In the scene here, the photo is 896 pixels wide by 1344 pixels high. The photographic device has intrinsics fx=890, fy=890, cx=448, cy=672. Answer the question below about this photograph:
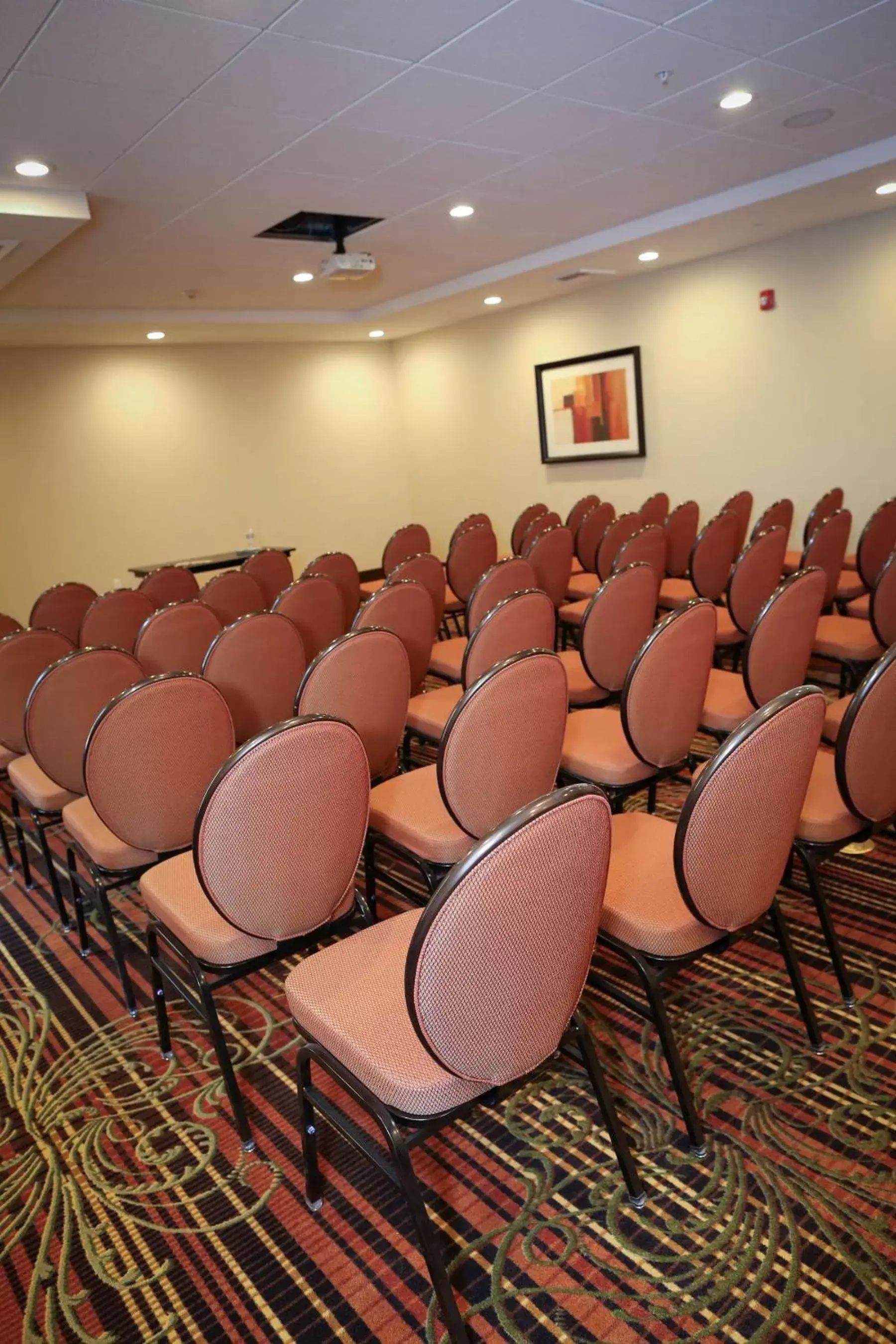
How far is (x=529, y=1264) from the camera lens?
1824 millimetres

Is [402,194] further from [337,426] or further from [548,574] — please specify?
[337,426]

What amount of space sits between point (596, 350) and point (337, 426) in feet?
12.2

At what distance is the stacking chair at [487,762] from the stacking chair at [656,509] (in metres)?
4.85

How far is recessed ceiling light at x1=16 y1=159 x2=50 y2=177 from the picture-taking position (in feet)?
13.8

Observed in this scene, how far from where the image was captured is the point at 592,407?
935cm

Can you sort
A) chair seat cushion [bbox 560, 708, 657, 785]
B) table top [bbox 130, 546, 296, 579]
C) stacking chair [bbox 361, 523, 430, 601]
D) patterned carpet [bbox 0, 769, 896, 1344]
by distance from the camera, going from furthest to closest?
table top [bbox 130, 546, 296, 579] → stacking chair [bbox 361, 523, 430, 601] → chair seat cushion [bbox 560, 708, 657, 785] → patterned carpet [bbox 0, 769, 896, 1344]

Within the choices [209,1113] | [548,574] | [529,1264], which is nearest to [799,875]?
[529,1264]

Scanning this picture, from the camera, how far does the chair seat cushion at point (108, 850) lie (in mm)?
2711

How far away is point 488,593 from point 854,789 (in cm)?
248

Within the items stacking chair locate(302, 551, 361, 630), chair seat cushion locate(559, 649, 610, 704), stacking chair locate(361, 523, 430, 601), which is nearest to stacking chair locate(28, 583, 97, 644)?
stacking chair locate(302, 551, 361, 630)

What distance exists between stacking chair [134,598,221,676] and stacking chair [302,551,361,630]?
126 cm

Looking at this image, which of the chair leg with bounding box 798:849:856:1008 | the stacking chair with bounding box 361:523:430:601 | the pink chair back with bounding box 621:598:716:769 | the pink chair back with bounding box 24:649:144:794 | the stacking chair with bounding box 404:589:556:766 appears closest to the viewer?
the chair leg with bounding box 798:849:856:1008

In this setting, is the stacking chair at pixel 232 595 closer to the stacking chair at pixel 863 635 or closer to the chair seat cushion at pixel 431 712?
the chair seat cushion at pixel 431 712

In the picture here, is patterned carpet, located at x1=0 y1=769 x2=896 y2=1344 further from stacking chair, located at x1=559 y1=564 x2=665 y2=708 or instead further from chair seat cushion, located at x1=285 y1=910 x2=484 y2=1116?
stacking chair, located at x1=559 y1=564 x2=665 y2=708
